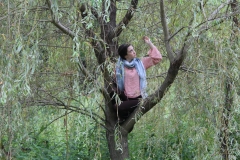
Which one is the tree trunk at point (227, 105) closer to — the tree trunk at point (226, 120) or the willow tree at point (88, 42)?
the tree trunk at point (226, 120)

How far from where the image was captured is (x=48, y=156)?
4.64m

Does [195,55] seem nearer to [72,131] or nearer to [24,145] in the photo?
[72,131]

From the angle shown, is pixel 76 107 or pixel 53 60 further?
pixel 53 60

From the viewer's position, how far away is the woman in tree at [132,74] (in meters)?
3.96

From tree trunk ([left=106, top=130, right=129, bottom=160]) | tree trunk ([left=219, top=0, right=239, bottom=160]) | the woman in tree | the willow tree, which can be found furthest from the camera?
tree trunk ([left=106, top=130, right=129, bottom=160])

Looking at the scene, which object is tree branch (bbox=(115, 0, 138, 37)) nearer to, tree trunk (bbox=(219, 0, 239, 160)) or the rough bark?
the rough bark

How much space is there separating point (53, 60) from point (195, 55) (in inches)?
55.6

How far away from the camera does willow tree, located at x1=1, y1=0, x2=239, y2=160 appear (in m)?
3.04

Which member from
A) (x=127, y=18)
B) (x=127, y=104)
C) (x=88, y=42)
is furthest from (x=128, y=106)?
(x=88, y=42)

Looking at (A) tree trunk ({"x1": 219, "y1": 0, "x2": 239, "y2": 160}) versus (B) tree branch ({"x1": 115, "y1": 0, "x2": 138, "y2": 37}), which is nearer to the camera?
(A) tree trunk ({"x1": 219, "y1": 0, "x2": 239, "y2": 160})

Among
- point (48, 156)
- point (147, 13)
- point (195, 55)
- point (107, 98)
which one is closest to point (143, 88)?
point (107, 98)

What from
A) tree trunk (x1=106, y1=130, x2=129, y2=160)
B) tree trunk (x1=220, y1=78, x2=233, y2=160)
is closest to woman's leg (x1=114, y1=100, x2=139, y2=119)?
tree trunk (x1=106, y1=130, x2=129, y2=160)

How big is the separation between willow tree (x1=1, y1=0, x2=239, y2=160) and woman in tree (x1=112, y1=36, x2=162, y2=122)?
114mm

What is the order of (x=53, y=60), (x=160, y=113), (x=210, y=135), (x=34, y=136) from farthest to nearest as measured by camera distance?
(x=34, y=136), (x=160, y=113), (x=53, y=60), (x=210, y=135)
